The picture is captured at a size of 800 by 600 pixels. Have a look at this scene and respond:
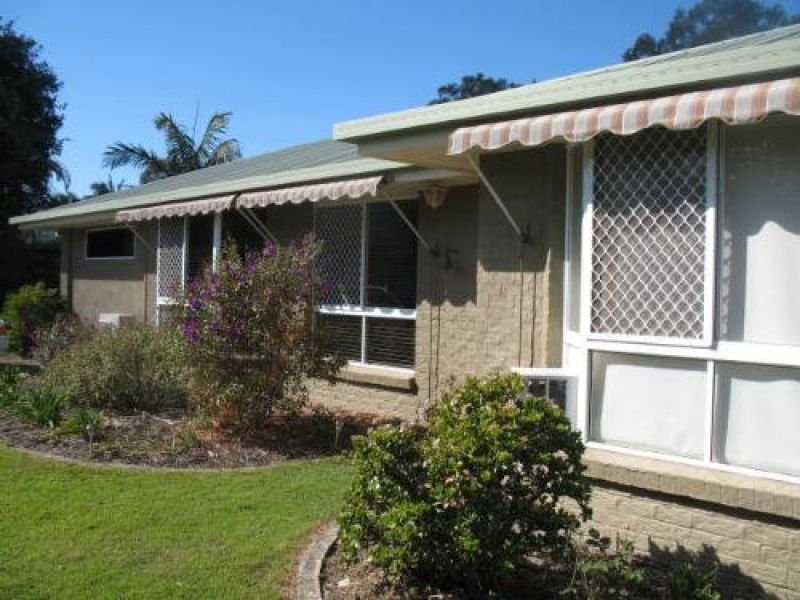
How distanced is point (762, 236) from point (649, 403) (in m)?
1.41

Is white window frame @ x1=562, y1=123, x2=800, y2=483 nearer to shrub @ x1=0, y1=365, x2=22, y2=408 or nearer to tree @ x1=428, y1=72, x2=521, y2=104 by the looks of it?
shrub @ x1=0, y1=365, x2=22, y2=408

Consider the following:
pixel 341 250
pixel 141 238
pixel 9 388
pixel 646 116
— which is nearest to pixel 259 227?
pixel 341 250

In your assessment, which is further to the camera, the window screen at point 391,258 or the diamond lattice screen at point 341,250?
the diamond lattice screen at point 341,250

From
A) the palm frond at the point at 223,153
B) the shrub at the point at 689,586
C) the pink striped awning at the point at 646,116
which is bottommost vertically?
the shrub at the point at 689,586

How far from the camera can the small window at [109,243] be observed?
1806cm

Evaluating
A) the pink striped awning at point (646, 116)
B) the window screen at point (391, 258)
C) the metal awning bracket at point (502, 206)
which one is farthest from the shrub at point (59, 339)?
the pink striped awning at point (646, 116)

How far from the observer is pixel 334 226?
11.8 metres

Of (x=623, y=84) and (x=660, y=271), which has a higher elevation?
(x=623, y=84)

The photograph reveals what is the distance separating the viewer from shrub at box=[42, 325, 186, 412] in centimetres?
1050

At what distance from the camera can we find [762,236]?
5.24m

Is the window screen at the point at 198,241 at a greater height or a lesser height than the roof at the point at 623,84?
lesser

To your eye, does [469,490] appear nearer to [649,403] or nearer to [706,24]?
[649,403]

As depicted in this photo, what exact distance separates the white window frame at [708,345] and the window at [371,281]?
4.77 meters

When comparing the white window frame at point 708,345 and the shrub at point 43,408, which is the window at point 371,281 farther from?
the white window frame at point 708,345
